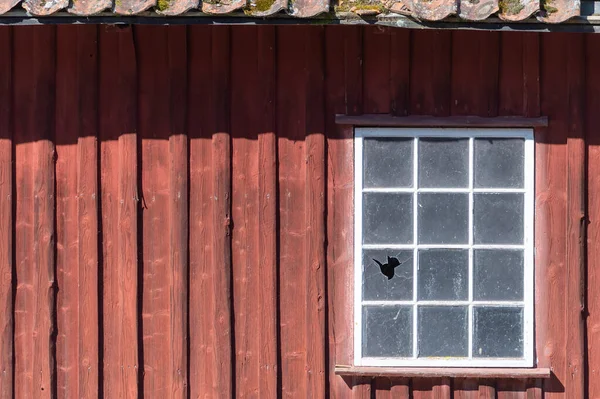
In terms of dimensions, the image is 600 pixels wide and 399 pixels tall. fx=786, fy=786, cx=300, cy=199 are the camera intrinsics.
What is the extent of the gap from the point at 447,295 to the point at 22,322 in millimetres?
2496

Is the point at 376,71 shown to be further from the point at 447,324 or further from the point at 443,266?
the point at 447,324

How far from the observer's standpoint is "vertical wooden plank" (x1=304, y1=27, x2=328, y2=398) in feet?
14.9

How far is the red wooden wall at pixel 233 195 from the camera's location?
454 centimetres

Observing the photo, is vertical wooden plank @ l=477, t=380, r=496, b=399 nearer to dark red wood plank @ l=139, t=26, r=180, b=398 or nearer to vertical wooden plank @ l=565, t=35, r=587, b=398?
vertical wooden plank @ l=565, t=35, r=587, b=398

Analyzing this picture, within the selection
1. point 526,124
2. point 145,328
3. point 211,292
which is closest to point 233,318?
point 211,292

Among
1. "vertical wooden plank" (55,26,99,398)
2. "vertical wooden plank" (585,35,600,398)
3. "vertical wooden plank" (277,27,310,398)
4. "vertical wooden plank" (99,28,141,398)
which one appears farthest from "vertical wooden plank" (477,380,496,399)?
"vertical wooden plank" (55,26,99,398)

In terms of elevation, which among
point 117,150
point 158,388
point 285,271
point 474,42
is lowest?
point 158,388

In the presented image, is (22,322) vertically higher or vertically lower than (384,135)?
lower

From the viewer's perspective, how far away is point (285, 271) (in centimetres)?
457

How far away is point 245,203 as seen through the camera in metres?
4.57

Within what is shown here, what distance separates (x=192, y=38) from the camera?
15.0 ft

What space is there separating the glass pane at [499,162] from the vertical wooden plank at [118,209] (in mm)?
1994

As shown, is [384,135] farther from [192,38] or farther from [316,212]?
[192,38]

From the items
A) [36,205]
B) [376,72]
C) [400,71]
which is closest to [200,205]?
[36,205]
